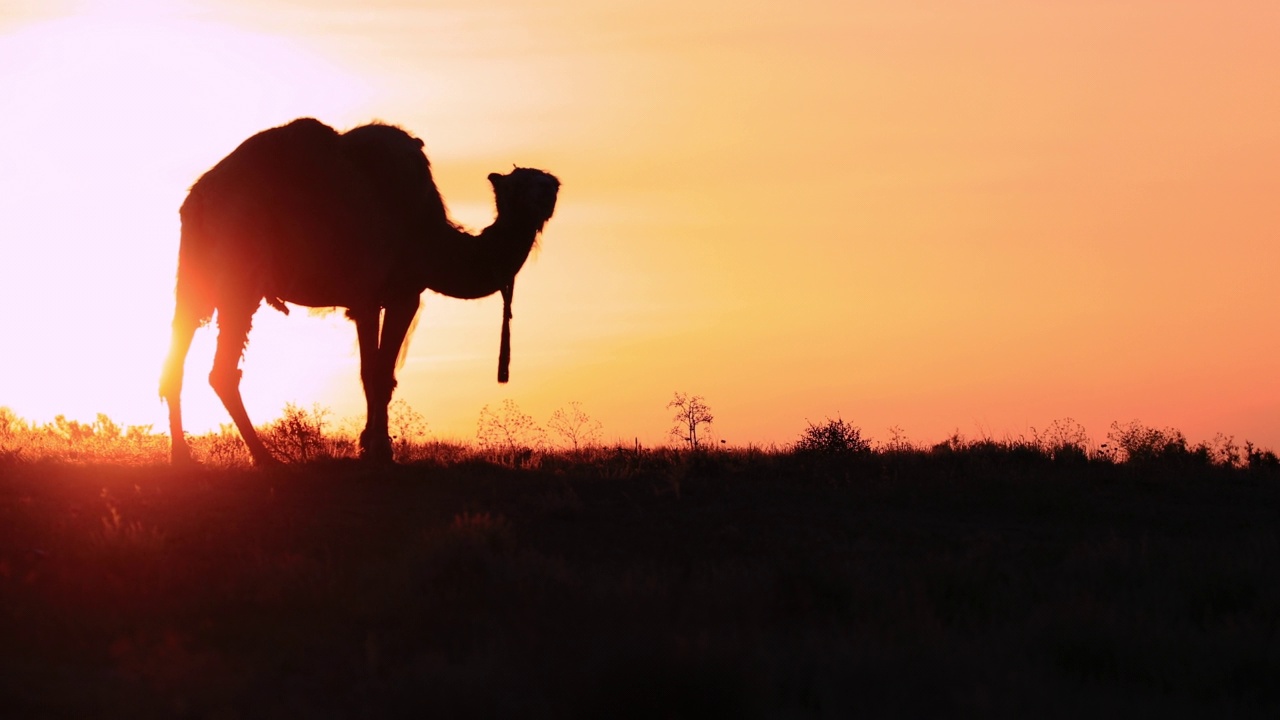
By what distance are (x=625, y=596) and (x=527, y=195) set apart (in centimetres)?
771

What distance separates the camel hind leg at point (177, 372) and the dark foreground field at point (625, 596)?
3.41 ft

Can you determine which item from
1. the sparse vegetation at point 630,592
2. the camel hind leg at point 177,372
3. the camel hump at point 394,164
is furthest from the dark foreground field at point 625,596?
the camel hump at point 394,164

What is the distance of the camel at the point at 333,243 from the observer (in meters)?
13.2

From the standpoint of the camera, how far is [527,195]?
14.5 m

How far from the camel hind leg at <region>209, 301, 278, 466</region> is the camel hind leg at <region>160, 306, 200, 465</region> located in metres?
0.29

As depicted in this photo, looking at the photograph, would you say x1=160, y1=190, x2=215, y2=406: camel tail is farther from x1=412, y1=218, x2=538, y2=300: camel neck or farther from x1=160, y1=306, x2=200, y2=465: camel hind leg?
x1=412, y1=218, x2=538, y2=300: camel neck

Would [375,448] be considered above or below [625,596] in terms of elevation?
above

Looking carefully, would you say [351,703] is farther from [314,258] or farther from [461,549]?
[314,258]

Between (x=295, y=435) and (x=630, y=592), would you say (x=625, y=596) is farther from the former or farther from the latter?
(x=295, y=435)

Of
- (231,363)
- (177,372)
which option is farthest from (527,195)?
(177,372)

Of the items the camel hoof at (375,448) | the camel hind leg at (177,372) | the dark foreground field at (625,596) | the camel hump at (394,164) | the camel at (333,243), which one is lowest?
the dark foreground field at (625,596)

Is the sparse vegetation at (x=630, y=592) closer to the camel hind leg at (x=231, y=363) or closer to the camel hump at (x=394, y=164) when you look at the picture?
the camel hind leg at (x=231, y=363)

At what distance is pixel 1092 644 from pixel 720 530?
11.0 ft

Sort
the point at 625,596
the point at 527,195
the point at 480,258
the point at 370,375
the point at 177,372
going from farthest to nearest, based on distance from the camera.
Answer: the point at 480,258
the point at 527,195
the point at 370,375
the point at 177,372
the point at 625,596
